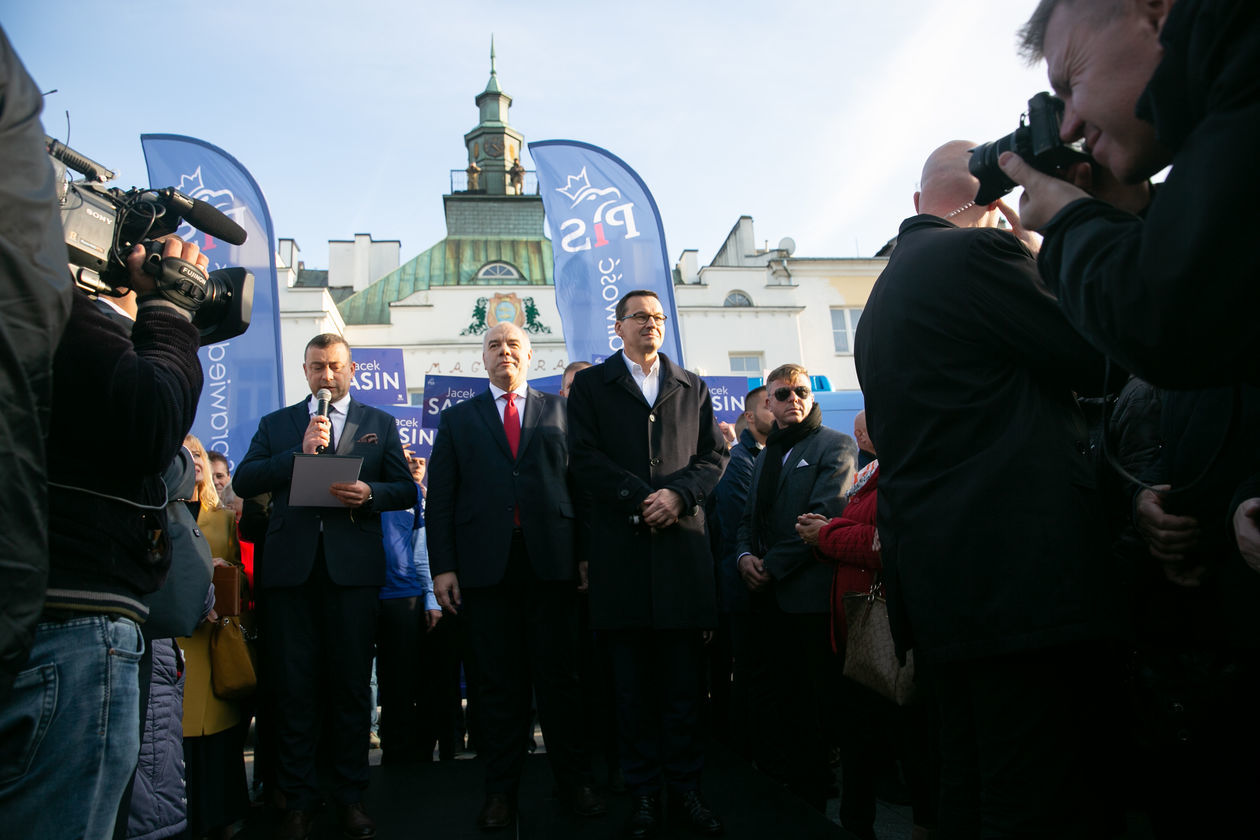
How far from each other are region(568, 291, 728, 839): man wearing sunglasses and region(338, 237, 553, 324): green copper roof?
2284 centimetres

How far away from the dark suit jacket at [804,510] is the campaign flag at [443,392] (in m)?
4.19

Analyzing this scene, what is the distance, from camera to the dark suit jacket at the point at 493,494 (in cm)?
390

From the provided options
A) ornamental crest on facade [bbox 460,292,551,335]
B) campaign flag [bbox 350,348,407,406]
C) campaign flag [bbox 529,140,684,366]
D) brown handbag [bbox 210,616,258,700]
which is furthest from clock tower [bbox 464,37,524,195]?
brown handbag [bbox 210,616,258,700]

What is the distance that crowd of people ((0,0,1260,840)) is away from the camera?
1.11 meters

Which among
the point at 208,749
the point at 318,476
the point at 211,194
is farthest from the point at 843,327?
the point at 208,749

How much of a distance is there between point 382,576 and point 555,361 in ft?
68.9

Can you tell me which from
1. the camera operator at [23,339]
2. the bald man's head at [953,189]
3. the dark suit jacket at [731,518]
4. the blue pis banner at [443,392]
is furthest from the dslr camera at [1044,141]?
the blue pis banner at [443,392]

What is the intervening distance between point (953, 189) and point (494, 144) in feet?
136

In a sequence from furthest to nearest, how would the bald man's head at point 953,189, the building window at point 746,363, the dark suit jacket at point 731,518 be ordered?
the building window at point 746,363
the dark suit jacket at point 731,518
the bald man's head at point 953,189

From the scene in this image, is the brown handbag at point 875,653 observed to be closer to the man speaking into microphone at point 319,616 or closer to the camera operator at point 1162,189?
the camera operator at point 1162,189

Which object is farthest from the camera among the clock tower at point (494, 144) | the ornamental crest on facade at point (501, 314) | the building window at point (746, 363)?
the clock tower at point (494, 144)

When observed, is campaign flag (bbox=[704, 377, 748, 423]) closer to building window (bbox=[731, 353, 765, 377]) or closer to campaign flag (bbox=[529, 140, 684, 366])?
campaign flag (bbox=[529, 140, 684, 366])

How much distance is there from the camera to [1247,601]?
153cm

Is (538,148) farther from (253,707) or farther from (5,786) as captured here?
(5,786)
